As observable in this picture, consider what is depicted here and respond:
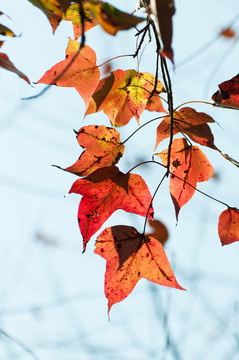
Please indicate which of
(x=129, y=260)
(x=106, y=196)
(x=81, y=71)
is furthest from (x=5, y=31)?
(x=129, y=260)

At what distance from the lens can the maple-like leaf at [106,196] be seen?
0.60m

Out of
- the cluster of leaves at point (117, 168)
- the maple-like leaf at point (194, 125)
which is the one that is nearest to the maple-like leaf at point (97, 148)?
the cluster of leaves at point (117, 168)

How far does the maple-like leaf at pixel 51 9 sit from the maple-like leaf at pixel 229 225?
0.42 meters

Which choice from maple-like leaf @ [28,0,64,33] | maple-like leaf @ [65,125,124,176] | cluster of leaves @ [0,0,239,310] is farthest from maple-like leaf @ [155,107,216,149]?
maple-like leaf @ [28,0,64,33]

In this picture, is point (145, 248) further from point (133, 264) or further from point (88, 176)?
point (88, 176)

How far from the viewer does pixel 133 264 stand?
644 millimetres

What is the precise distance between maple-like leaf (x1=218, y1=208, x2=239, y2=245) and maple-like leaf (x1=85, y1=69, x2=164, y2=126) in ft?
0.77

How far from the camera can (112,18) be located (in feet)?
1.09

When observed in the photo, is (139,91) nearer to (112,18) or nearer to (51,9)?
(51,9)

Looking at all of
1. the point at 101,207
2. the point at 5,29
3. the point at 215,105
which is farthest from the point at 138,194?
the point at 5,29

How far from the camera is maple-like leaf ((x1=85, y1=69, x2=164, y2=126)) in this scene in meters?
0.63

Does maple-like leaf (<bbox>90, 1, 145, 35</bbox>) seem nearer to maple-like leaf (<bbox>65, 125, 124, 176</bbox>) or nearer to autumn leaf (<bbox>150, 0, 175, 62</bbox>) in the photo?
autumn leaf (<bbox>150, 0, 175, 62</bbox>)

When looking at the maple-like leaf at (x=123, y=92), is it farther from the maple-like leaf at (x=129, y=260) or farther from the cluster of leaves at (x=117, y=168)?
the maple-like leaf at (x=129, y=260)

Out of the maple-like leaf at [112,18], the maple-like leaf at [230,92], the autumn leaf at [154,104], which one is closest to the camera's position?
the maple-like leaf at [112,18]
